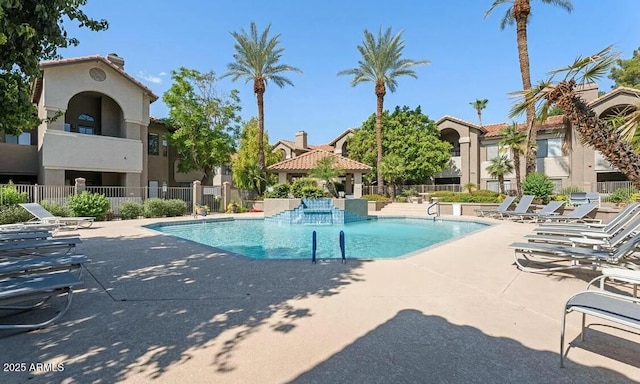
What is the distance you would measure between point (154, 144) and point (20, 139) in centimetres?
860

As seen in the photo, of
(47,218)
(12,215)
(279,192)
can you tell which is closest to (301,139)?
(279,192)

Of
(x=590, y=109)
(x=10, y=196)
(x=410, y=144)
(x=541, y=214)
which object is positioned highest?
(x=410, y=144)

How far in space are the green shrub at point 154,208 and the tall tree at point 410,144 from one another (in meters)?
22.5

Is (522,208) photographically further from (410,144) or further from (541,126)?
(541,126)

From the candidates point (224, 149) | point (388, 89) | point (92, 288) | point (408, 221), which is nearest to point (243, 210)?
point (224, 149)

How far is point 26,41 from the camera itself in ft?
17.6

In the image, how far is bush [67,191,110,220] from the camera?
1662 cm

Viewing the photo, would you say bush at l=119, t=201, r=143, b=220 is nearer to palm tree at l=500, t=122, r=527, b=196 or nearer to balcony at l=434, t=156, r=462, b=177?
palm tree at l=500, t=122, r=527, b=196

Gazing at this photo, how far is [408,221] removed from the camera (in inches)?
818

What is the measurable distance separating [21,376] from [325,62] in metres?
27.4

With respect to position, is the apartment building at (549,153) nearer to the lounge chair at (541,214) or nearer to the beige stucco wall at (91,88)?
the lounge chair at (541,214)

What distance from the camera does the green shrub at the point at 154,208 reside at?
65.5 feet

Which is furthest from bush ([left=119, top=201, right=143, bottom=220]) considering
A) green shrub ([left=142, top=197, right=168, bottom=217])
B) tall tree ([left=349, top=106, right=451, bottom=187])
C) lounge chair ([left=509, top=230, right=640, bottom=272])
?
tall tree ([left=349, top=106, right=451, bottom=187])

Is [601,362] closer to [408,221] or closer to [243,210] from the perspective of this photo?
[408,221]
